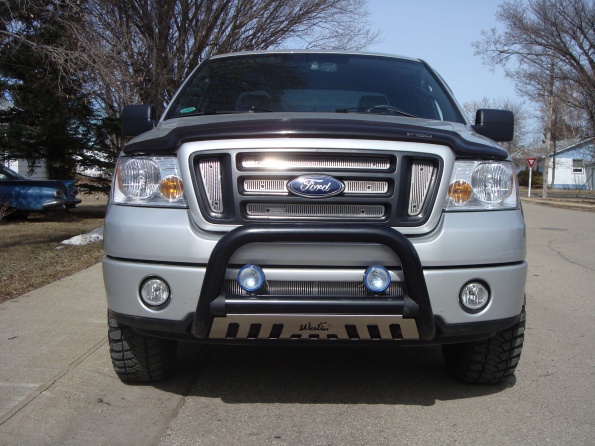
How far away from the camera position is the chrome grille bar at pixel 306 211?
3.53 metres

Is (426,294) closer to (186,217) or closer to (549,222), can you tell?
(186,217)

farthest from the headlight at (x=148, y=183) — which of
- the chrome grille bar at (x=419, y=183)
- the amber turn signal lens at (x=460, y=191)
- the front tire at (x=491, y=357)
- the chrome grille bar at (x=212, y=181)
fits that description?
the front tire at (x=491, y=357)

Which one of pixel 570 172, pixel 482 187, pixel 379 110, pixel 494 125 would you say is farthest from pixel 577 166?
pixel 482 187

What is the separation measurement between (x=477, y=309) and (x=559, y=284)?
514 cm

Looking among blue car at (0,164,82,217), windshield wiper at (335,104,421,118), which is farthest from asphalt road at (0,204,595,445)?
blue car at (0,164,82,217)

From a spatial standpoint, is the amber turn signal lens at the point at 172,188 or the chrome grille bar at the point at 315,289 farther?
the amber turn signal lens at the point at 172,188

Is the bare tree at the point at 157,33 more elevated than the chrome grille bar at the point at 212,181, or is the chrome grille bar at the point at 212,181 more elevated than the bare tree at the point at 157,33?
the bare tree at the point at 157,33

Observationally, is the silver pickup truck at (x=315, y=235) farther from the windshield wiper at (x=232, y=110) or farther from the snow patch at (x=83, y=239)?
the snow patch at (x=83, y=239)

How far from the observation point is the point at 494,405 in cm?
399

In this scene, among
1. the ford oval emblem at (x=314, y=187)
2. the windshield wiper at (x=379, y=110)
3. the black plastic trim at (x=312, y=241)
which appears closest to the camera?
the black plastic trim at (x=312, y=241)

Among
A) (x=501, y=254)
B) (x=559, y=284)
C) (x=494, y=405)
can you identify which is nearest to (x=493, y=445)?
(x=494, y=405)

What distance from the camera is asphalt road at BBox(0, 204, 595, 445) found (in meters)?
3.55

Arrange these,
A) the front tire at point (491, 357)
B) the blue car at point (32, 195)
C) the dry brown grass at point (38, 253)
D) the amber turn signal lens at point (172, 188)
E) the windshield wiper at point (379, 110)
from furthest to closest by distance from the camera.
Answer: the blue car at point (32, 195) → the dry brown grass at point (38, 253) → the windshield wiper at point (379, 110) → the front tire at point (491, 357) → the amber turn signal lens at point (172, 188)

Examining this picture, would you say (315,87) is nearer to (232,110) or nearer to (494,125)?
(232,110)
